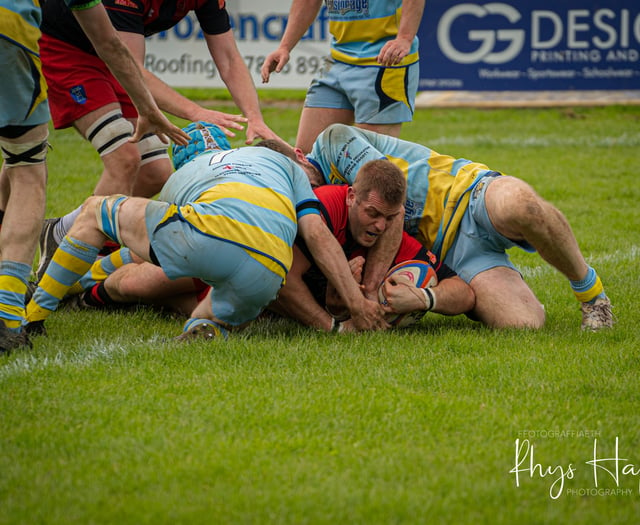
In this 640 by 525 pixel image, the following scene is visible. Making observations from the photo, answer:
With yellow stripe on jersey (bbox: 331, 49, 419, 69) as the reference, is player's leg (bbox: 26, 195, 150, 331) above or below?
below

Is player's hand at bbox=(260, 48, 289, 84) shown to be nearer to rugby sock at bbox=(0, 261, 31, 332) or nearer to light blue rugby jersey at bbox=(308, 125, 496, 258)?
light blue rugby jersey at bbox=(308, 125, 496, 258)

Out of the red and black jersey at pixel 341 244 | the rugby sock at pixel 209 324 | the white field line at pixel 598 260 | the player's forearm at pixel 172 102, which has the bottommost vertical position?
the white field line at pixel 598 260

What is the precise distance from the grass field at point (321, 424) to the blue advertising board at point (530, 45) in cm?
962

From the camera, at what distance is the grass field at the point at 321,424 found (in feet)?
8.61

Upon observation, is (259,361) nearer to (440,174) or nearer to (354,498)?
(354,498)

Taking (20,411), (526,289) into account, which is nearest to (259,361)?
(20,411)

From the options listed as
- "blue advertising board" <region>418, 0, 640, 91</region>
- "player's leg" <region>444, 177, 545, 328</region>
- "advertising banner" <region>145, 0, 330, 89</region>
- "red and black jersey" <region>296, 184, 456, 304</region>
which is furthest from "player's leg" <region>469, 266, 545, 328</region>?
"advertising banner" <region>145, 0, 330, 89</region>

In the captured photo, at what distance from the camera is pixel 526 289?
4734 millimetres

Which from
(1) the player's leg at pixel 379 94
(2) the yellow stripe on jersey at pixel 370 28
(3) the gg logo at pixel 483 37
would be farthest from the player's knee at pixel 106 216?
(3) the gg logo at pixel 483 37

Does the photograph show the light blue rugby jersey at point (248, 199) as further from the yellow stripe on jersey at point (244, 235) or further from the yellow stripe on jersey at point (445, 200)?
the yellow stripe on jersey at point (445, 200)

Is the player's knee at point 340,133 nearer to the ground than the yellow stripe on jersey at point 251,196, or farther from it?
farther from it

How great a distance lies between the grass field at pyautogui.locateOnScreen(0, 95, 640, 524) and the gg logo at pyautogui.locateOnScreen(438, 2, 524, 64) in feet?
31.7

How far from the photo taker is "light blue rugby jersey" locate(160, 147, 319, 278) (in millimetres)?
3998

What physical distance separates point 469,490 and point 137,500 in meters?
1.01
